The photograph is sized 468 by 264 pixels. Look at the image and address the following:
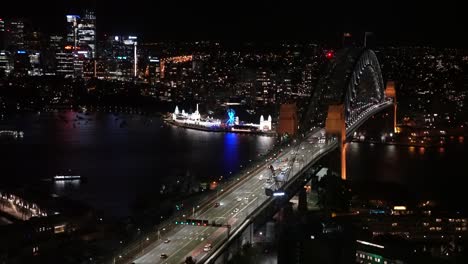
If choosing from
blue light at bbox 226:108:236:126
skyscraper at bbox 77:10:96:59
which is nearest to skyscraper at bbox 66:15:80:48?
skyscraper at bbox 77:10:96:59

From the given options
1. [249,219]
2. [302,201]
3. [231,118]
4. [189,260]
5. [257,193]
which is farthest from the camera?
[231,118]

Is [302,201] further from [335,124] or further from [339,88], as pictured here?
[339,88]

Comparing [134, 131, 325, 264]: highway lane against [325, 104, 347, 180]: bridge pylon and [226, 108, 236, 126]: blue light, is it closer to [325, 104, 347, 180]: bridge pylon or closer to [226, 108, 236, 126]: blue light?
[325, 104, 347, 180]: bridge pylon

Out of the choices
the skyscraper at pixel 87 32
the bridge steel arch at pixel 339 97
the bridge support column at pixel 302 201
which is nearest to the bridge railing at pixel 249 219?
the bridge support column at pixel 302 201

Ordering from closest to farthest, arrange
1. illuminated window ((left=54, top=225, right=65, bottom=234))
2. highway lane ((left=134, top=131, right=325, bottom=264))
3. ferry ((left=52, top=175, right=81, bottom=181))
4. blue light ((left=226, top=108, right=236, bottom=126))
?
1. highway lane ((left=134, top=131, right=325, bottom=264))
2. illuminated window ((left=54, top=225, right=65, bottom=234))
3. ferry ((left=52, top=175, right=81, bottom=181))
4. blue light ((left=226, top=108, right=236, bottom=126))

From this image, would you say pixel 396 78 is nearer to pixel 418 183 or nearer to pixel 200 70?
pixel 200 70

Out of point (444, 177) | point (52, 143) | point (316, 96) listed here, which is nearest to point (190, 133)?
point (52, 143)

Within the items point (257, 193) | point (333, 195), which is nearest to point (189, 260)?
point (257, 193)

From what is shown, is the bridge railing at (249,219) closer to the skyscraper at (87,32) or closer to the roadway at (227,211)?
the roadway at (227,211)
